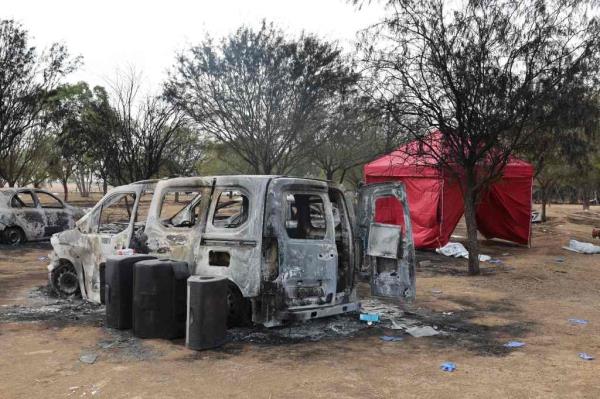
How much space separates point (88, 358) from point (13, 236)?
424 inches

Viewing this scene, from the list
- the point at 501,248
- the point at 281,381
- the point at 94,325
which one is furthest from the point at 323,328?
the point at 501,248

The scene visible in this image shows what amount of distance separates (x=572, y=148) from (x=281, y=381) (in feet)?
28.1

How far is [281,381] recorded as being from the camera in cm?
436

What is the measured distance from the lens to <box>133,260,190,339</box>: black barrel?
5.47m

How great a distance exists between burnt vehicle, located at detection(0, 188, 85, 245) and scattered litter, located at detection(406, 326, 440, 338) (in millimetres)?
11696

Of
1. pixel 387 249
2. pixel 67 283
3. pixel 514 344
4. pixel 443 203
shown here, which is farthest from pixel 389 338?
pixel 443 203

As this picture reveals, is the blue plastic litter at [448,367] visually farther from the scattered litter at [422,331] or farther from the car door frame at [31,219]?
the car door frame at [31,219]

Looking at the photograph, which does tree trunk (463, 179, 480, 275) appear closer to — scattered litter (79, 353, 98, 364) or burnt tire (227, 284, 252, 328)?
burnt tire (227, 284, 252, 328)

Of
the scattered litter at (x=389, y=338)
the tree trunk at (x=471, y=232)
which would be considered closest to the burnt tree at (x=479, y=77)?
the tree trunk at (x=471, y=232)

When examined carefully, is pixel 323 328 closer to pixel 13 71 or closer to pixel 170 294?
pixel 170 294

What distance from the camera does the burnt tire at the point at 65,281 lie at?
7.37 meters

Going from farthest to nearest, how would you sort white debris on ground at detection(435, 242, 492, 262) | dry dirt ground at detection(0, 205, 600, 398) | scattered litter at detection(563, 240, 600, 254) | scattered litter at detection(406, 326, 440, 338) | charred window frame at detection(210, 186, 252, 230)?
scattered litter at detection(563, 240, 600, 254)
white debris on ground at detection(435, 242, 492, 262)
scattered litter at detection(406, 326, 440, 338)
charred window frame at detection(210, 186, 252, 230)
dry dirt ground at detection(0, 205, 600, 398)


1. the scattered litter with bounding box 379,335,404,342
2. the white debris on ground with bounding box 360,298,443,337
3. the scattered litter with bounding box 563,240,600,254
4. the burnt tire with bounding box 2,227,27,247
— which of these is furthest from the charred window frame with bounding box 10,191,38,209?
the scattered litter with bounding box 563,240,600,254

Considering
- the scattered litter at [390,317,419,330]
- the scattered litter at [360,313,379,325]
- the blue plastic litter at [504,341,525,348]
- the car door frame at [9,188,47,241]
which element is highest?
the car door frame at [9,188,47,241]
